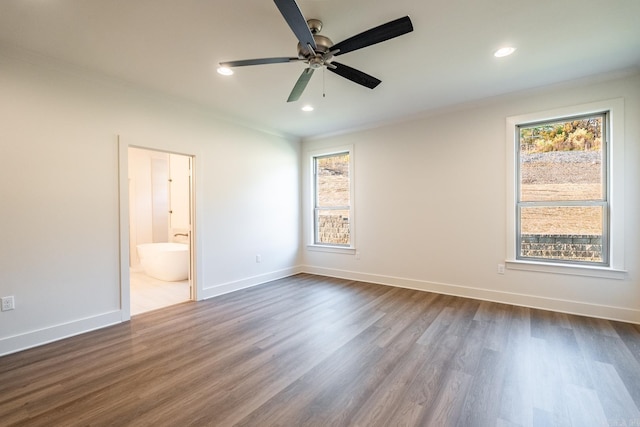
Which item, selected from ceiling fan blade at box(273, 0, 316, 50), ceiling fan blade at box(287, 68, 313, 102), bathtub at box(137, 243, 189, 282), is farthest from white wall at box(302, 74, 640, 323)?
ceiling fan blade at box(273, 0, 316, 50)

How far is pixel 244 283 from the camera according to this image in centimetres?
453

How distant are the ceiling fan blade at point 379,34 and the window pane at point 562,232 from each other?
297 centimetres

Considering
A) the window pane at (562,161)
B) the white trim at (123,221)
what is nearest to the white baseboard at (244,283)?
the white trim at (123,221)

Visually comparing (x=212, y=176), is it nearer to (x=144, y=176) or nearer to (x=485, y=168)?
(x=144, y=176)

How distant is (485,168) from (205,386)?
397cm

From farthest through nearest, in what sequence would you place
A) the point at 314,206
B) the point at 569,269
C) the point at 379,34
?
the point at 314,206
the point at 569,269
the point at 379,34

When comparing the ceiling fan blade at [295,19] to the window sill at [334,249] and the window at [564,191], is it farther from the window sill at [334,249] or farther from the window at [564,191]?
the window sill at [334,249]

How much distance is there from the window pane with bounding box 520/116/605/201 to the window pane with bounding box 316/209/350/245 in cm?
270

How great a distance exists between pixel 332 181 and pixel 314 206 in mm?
625

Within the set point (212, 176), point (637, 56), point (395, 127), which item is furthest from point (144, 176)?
point (637, 56)

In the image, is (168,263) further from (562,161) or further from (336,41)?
(562,161)

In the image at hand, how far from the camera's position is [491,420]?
1646 mm

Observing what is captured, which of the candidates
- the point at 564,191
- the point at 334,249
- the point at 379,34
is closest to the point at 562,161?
the point at 564,191

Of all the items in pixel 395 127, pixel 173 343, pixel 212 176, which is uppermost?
pixel 395 127
